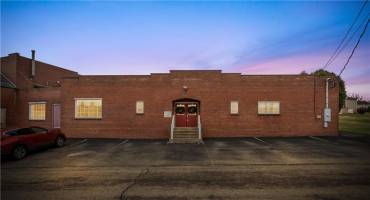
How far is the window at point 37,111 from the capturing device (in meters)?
23.5

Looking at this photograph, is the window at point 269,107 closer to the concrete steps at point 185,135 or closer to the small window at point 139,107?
the concrete steps at point 185,135

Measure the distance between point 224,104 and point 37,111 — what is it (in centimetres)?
1763

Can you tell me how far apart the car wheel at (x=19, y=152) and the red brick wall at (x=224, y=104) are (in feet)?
24.6

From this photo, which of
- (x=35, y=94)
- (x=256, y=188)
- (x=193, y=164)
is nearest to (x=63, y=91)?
(x=35, y=94)

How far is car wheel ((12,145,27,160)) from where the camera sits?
12327 millimetres

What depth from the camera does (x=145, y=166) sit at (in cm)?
1055

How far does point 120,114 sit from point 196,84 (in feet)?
21.9

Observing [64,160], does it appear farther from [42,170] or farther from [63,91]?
[63,91]

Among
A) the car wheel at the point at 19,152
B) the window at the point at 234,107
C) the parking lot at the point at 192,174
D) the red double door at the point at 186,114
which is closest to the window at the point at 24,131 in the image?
the car wheel at the point at 19,152

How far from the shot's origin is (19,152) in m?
12.6

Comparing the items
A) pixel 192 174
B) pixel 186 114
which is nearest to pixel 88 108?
pixel 186 114

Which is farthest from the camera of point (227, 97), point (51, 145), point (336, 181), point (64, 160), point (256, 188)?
point (227, 97)

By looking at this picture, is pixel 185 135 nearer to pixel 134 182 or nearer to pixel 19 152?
pixel 19 152

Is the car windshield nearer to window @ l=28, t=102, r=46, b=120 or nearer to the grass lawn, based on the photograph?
window @ l=28, t=102, r=46, b=120
